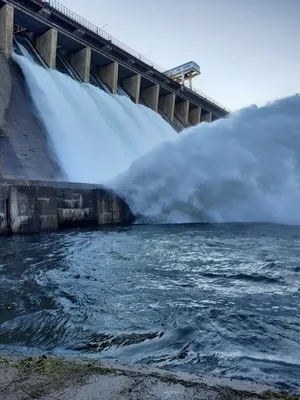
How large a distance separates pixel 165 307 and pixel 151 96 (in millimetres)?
27490

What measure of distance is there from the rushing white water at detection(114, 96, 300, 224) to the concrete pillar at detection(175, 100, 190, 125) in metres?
19.9

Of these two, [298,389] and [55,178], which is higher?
[55,178]

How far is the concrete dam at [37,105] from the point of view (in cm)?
1090

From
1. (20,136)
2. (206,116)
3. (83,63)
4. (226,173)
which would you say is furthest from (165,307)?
(206,116)

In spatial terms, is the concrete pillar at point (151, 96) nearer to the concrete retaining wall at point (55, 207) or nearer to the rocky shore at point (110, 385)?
the concrete retaining wall at point (55, 207)

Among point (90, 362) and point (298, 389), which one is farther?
point (90, 362)

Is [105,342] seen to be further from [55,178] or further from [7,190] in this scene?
[55,178]

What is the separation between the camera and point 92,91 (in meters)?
21.5

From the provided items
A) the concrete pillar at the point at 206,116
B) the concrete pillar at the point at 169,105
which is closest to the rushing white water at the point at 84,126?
the concrete pillar at the point at 169,105

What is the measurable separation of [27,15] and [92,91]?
5.51 m

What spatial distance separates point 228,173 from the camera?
42.1 ft

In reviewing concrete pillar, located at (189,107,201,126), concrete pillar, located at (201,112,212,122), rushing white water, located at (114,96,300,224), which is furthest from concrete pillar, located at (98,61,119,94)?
concrete pillar, located at (201,112,212,122)

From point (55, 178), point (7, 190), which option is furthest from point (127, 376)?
point (55, 178)

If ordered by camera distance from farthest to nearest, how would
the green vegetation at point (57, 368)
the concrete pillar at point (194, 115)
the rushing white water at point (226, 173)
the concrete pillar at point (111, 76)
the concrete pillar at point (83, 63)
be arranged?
the concrete pillar at point (194, 115) → the concrete pillar at point (111, 76) → the concrete pillar at point (83, 63) → the rushing white water at point (226, 173) → the green vegetation at point (57, 368)
